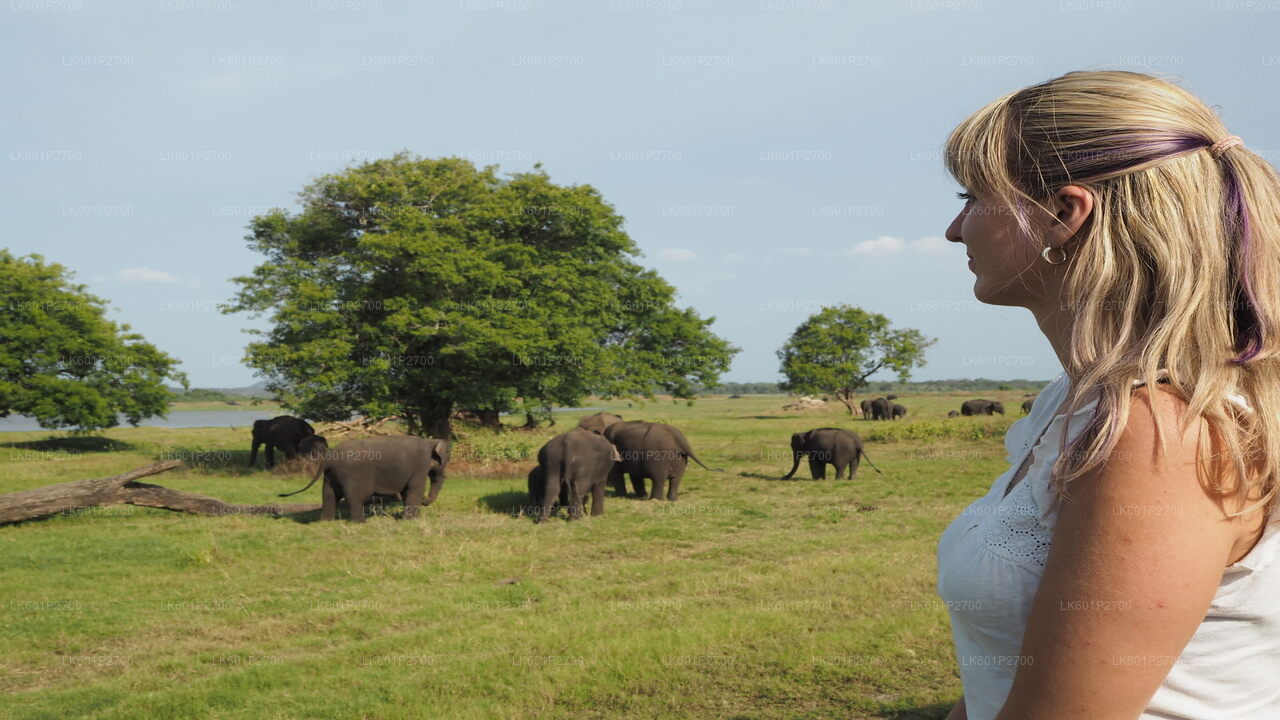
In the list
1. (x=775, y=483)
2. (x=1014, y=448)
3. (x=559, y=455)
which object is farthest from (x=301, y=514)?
(x=1014, y=448)

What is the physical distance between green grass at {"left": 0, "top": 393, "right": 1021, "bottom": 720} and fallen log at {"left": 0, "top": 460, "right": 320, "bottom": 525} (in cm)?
33

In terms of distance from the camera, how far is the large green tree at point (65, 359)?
2695 centimetres

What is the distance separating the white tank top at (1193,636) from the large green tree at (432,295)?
19674 millimetres

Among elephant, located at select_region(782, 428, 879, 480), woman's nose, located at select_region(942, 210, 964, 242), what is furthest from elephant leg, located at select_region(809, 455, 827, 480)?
woman's nose, located at select_region(942, 210, 964, 242)

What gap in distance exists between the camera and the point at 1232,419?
1083 millimetres

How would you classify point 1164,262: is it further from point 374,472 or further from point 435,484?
point 435,484

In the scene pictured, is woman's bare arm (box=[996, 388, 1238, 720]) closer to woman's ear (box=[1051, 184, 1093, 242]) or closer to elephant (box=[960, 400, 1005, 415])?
woman's ear (box=[1051, 184, 1093, 242])

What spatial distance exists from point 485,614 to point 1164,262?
25.8 ft

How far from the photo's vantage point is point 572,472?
570 inches

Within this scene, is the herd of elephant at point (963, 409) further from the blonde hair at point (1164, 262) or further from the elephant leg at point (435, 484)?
the blonde hair at point (1164, 262)

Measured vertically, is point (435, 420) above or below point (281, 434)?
above

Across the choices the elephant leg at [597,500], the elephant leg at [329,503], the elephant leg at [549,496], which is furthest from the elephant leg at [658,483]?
the elephant leg at [329,503]

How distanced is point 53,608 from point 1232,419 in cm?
1024

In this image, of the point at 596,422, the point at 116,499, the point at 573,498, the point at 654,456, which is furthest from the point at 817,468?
the point at 116,499
